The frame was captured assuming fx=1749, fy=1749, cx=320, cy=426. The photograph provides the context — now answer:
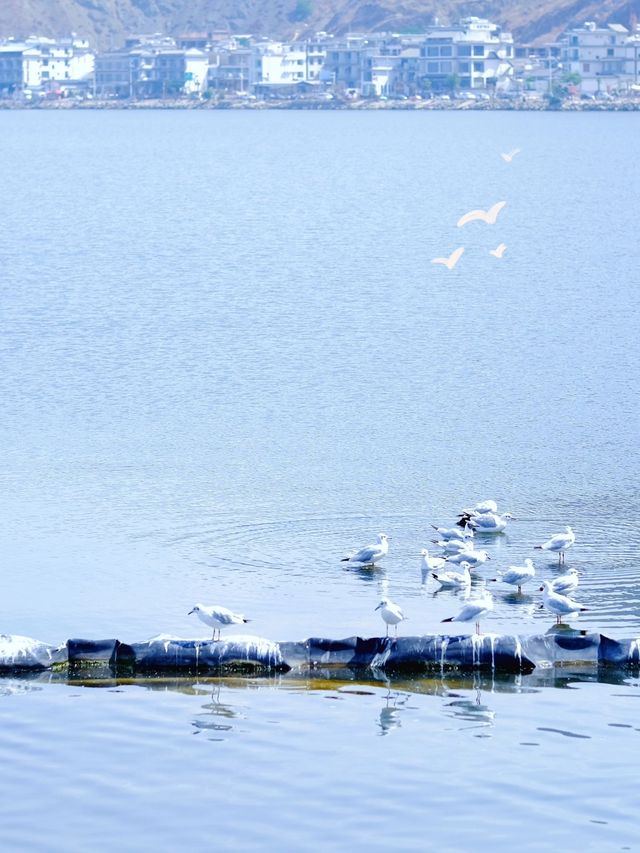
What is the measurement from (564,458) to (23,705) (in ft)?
43.3

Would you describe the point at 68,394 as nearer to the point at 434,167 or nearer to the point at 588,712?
the point at 588,712

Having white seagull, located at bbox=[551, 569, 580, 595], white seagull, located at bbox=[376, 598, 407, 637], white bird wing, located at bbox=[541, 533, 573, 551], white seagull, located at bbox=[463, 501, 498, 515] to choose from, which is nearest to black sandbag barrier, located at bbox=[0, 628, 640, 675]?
white seagull, located at bbox=[376, 598, 407, 637]

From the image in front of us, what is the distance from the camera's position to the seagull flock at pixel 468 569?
18109mm

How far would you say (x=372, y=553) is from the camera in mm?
21328

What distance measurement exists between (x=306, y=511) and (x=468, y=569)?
3.82m

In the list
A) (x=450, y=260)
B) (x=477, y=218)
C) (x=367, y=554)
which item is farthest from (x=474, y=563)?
(x=477, y=218)

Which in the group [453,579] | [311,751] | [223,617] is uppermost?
[453,579]

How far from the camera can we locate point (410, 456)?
28.0 m

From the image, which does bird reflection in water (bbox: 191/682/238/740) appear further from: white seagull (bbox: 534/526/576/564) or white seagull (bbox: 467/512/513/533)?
white seagull (bbox: 467/512/513/533)

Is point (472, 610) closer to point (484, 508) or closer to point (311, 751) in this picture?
point (311, 751)

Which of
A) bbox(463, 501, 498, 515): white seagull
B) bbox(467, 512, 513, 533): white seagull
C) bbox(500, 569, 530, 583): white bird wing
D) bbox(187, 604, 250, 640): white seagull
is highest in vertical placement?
bbox(463, 501, 498, 515): white seagull

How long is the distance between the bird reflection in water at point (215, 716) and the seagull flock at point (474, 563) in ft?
6.94

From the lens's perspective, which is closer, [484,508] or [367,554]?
[367,554]

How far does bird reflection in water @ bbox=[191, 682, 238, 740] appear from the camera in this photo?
16.4 m
